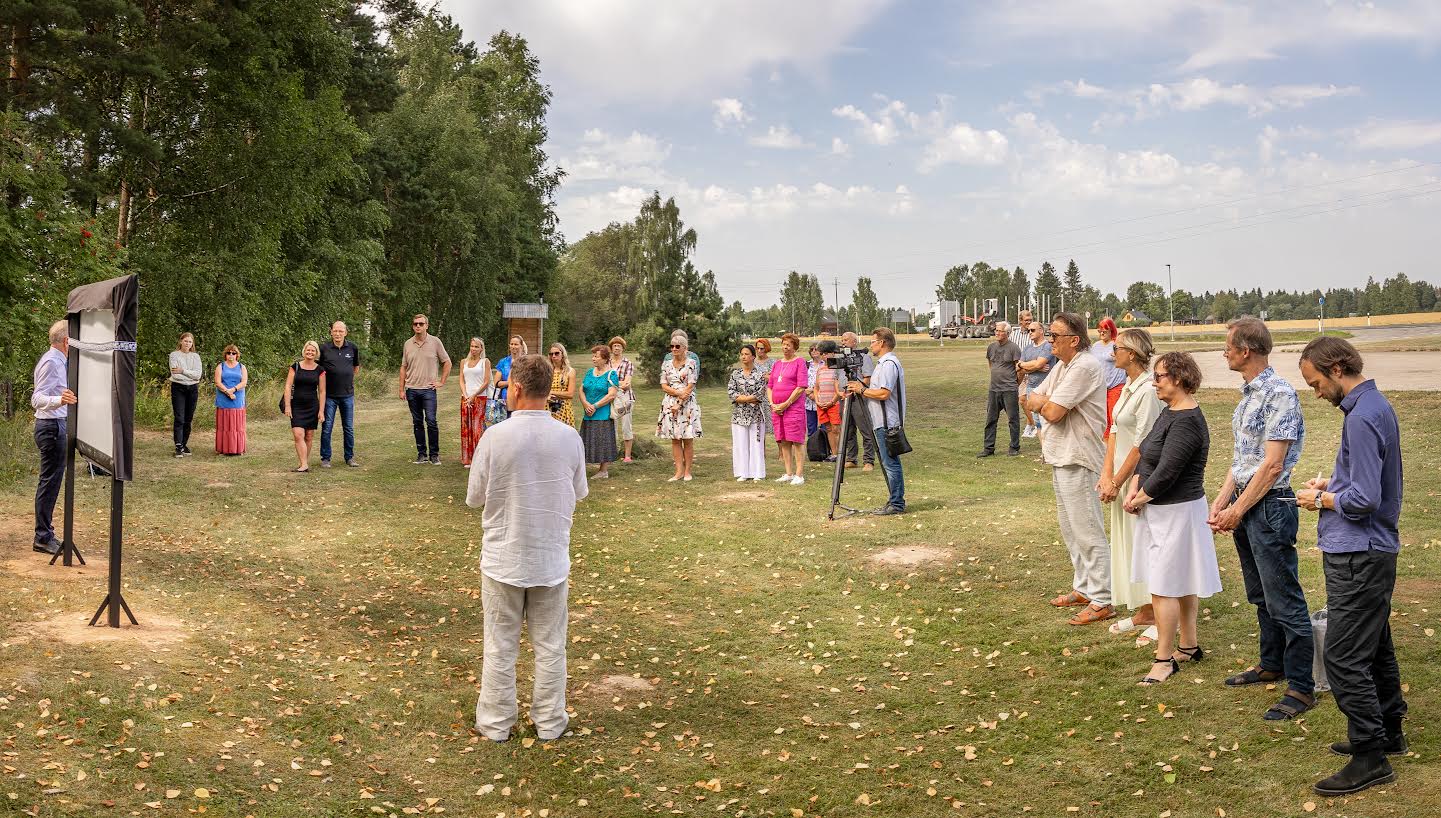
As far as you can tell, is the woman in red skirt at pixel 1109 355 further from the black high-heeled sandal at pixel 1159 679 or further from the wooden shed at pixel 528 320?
the wooden shed at pixel 528 320

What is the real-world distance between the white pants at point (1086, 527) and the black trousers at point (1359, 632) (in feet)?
8.97

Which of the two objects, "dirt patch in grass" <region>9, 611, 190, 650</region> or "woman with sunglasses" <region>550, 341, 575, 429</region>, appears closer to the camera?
"dirt patch in grass" <region>9, 611, 190, 650</region>

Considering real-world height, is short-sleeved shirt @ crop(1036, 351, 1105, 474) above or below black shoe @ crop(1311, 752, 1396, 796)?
above

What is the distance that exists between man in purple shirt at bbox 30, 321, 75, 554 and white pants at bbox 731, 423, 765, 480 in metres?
8.02

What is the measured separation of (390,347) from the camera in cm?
4484

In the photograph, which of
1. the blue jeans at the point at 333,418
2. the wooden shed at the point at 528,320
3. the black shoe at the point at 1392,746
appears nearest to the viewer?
the black shoe at the point at 1392,746

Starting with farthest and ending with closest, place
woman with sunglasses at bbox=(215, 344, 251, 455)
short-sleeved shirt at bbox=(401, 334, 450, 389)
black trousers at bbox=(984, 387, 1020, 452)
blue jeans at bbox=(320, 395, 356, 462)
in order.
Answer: black trousers at bbox=(984, 387, 1020, 452) → woman with sunglasses at bbox=(215, 344, 251, 455) → short-sleeved shirt at bbox=(401, 334, 450, 389) → blue jeans at bbox=(320, 395, 356, 462)

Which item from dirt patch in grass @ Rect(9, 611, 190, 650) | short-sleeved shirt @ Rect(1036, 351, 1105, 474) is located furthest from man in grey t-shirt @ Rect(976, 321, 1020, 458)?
dirt patch in grass @ Rect(9, 611, 190, 650)

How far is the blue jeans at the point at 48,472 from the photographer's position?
9.18 meters

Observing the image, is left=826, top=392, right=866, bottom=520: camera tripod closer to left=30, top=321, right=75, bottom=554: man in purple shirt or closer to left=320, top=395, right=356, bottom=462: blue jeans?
left=320, top=395, right=356, bottom=462: blue jeans

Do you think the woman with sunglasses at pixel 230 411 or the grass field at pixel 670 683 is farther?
the woman with sunglasses at pixel 230 411

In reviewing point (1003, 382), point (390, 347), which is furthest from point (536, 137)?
point (1003, 382)

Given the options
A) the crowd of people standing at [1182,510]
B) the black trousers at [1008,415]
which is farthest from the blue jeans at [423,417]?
the black trousers at [1008,415]

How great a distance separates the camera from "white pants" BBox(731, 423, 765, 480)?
14773mm
